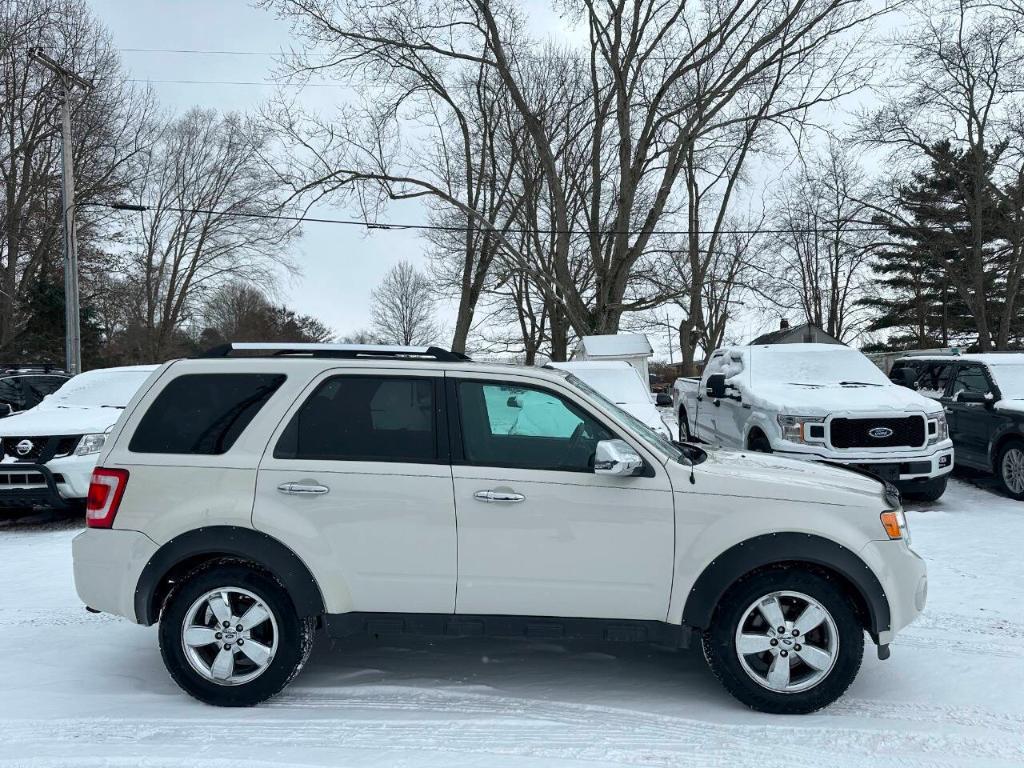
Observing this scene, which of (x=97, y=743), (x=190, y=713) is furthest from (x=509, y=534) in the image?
(x=97, y=743)

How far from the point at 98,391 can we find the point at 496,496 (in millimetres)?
8282

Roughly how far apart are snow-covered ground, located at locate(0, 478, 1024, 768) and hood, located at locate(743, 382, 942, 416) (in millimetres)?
3582

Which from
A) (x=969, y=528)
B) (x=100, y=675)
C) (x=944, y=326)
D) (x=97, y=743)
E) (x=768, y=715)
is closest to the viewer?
(x=97, y=743)

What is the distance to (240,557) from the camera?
13.0 ft

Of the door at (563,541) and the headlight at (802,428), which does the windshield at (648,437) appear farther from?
the headlight at (802,428)

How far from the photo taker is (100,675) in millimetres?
4496

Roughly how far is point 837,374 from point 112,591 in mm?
8955

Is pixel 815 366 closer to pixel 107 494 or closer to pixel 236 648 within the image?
pixel 236 648

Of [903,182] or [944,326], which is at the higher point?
[903,182]

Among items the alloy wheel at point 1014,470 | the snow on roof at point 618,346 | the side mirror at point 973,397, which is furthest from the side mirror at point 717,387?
the snow on roof at point 618,346

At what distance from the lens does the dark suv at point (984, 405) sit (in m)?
9.82

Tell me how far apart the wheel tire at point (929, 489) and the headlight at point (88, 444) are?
903 cm

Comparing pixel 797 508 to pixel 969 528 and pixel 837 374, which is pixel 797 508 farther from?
pixel 837 374

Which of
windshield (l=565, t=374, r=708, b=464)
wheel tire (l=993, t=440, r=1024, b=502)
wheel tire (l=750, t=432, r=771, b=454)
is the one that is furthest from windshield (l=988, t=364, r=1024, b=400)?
windshield (l=565, t=374, r=708, b=464)
